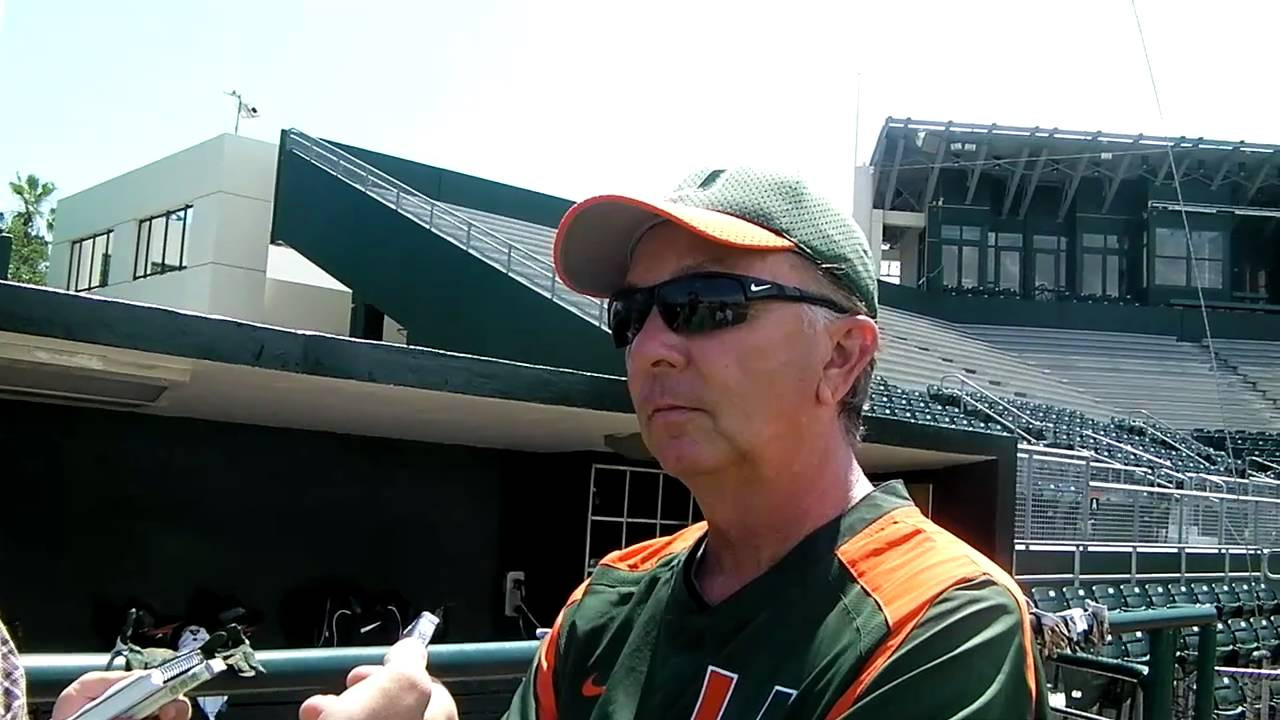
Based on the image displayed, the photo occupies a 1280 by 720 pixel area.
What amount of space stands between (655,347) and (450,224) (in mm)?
17545

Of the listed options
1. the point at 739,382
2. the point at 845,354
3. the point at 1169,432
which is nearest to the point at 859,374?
the point at 845,354

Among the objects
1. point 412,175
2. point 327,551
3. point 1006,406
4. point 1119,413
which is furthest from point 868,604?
point 1119,413

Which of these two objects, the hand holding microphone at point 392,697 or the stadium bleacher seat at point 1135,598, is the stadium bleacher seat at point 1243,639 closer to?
the stadium bleacher seat at point 1135,598

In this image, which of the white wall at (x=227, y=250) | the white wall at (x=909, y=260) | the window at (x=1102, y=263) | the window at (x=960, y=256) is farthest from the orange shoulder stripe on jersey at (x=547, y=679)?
the window at (x=1102, y=263)

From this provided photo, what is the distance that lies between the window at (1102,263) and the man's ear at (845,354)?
118ft

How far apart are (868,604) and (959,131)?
1330 inches

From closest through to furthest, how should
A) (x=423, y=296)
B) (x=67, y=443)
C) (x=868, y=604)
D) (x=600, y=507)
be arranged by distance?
(x=868, y=604), (x=67, y=443), (x=600, y=507), (x=423, y=296)

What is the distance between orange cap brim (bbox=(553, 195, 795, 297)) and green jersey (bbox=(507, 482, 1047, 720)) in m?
0.37

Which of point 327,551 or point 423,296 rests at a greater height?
point 423,296

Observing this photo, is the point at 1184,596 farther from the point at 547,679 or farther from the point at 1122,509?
the point at 547,679

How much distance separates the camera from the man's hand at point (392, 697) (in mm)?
1407

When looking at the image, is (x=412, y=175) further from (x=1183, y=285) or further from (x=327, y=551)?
(x=1183, y=285)

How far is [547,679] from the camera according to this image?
5.32 ft

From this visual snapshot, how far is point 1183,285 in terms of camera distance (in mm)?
34594
